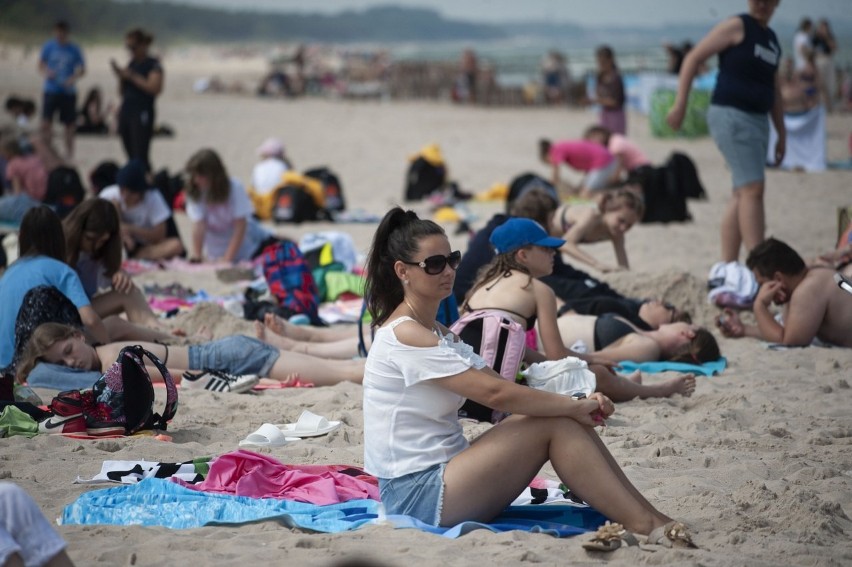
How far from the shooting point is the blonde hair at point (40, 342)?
499 cm

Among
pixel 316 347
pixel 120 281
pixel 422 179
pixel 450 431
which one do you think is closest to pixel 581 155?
pixel 422 179

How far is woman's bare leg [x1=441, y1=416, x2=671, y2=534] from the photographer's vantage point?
324 cm

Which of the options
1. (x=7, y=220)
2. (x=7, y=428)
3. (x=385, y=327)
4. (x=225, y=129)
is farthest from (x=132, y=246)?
(x=225, y=129)

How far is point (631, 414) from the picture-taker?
194 inches

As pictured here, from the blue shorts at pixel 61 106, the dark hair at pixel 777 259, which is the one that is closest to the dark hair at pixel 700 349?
the dark hair at pixel 777 259

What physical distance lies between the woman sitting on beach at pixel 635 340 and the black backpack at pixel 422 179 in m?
6.23

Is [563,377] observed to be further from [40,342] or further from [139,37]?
[139,37]

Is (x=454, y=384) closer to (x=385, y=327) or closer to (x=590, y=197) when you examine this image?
(x=385, y=327)

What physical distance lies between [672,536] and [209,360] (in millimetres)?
2948

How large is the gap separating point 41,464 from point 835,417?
3.51m

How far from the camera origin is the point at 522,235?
4723 mm

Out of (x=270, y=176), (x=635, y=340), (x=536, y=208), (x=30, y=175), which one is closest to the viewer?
(x=635, y=340)

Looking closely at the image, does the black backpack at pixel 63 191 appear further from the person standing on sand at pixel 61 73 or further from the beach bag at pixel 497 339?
the beach bag at pixel 497 339

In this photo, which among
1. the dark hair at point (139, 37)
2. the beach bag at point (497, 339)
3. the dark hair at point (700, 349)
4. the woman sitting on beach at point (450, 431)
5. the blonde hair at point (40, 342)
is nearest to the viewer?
the woman sitting on beach at point (450, 431)
